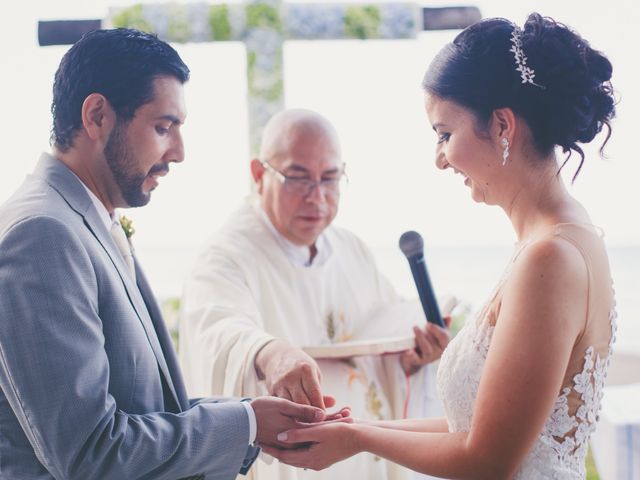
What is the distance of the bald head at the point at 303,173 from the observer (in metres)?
3.78

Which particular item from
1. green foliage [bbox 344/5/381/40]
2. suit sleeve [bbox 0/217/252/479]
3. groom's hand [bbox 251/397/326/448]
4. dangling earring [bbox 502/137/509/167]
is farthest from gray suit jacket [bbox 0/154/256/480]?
green foliage [bbox 344/5/381/40]

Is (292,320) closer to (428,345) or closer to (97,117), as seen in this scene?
(428,345)

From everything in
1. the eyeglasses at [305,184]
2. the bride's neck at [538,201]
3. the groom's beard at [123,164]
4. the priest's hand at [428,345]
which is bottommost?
the priest's hand at [428,345]

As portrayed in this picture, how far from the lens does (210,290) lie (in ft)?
11.8

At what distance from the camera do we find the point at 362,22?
194 inches

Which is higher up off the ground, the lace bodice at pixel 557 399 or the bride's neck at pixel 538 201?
the bride's neck at pixel 538 201

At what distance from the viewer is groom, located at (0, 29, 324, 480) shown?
1.89 metres

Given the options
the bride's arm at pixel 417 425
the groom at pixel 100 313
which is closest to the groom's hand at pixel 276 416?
the groom at pixel 100 313

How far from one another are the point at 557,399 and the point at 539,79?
32.1 inches

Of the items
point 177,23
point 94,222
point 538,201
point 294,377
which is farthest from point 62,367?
point 177,23

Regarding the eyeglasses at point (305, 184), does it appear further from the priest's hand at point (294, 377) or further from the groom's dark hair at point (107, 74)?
the groom's dark hair at point (107, 74)

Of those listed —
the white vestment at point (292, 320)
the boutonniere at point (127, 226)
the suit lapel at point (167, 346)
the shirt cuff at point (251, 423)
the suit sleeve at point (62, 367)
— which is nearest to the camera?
the suit sleeve at point (62, 367)

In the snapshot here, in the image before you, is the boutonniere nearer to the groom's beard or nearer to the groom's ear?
the groom's beard

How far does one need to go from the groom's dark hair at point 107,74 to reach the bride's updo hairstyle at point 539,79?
2.77ft
